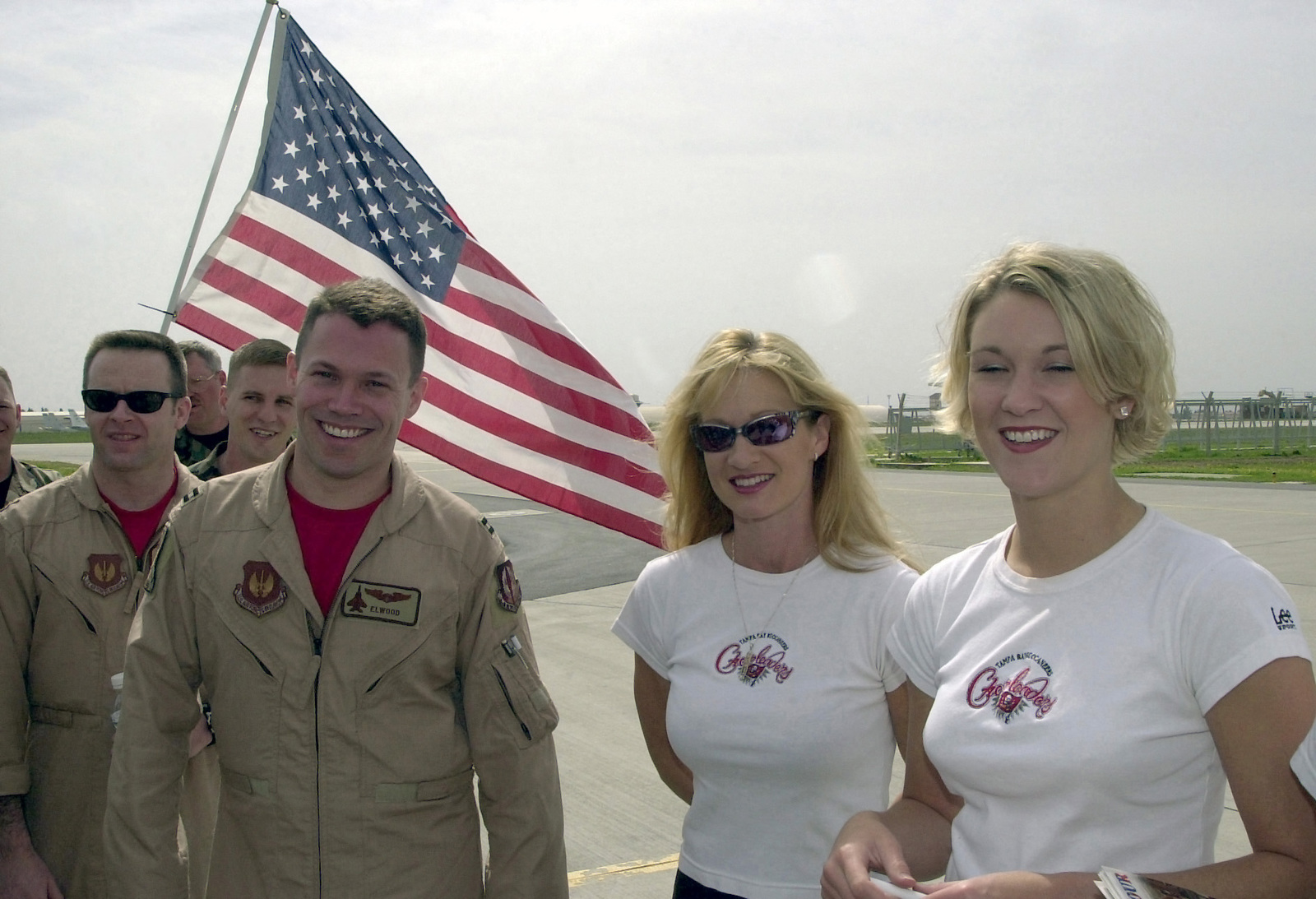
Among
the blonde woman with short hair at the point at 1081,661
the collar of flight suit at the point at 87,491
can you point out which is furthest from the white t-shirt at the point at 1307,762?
the collar of flight suit at the point at 87,491

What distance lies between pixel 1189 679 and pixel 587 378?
3538 millimetres

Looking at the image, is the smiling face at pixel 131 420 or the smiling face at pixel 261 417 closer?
the smiling face at pixel 131 420

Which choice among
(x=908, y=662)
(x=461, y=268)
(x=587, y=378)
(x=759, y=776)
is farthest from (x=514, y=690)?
(x=461, y=268)

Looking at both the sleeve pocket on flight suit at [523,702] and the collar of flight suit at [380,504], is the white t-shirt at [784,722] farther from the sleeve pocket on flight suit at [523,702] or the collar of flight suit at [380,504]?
the collar of flight suit at [380,504]

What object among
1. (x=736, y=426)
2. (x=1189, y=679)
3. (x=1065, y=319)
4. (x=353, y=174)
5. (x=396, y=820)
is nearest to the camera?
(x=1189, y=679)

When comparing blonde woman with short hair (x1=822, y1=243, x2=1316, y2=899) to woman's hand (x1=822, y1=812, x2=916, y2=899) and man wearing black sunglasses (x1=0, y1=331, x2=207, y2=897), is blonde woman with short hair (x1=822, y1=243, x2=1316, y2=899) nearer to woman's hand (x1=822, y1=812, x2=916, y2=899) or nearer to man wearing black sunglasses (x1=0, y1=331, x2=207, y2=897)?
woman's hand (x1=822, y1=812, x2=916, y2=899)

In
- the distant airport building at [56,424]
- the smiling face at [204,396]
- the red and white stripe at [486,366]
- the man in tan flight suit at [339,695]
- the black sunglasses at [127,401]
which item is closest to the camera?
the man in tan flight suit at [339,695]

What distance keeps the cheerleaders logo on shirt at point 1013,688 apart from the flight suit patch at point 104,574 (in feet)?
7.49

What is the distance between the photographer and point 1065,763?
1689 millimetres

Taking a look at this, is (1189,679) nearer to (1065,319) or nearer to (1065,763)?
(1065,763)

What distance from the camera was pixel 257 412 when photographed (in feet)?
13.3

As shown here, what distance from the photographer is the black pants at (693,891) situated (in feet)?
7.96

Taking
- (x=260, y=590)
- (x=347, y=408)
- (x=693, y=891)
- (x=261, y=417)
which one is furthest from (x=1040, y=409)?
(x=261, y=417)

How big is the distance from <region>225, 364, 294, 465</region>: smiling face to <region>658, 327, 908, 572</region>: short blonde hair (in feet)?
6.02
